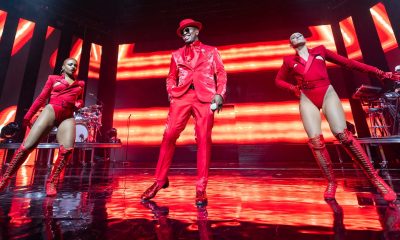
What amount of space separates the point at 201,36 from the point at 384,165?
654cm

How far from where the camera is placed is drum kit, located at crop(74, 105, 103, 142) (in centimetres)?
664

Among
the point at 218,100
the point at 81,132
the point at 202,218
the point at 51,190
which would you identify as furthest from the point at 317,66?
the point at 81,132

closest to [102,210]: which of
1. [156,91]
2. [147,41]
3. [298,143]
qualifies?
[298,143]

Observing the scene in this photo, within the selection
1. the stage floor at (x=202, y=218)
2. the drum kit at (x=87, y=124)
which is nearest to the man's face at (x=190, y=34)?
the stage floor at (x=202, y=218)

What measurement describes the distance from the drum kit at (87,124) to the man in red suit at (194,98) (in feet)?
18.4

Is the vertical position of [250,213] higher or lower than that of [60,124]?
lower

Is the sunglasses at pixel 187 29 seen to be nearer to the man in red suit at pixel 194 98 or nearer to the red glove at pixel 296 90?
the man in red suit at pixel 194 98

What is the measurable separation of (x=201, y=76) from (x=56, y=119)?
4.98 feet

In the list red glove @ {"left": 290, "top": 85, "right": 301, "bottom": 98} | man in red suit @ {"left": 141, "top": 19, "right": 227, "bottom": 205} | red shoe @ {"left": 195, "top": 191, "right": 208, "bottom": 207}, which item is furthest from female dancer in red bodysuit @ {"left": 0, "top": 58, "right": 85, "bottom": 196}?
red glove @ {"left": 290, "top": 85, "right": 301, "bottom": 98}

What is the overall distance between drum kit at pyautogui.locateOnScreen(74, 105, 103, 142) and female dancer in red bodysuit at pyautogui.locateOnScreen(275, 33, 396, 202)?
6264mm

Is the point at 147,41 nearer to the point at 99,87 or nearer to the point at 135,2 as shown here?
the point at 135,2

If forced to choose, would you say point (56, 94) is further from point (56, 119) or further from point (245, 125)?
point (245, 125)

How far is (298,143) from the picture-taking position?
20.4 ft

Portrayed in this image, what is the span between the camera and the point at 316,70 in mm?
1957
